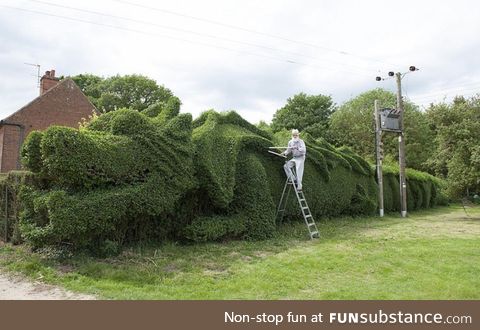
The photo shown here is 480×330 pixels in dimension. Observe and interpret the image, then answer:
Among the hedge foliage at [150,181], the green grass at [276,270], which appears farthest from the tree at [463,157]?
the hedge foliage at [150,181]

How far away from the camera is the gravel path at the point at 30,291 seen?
19.6 feet

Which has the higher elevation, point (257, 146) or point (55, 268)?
point (257, 146)

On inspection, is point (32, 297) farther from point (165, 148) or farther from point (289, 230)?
point (289, 230)

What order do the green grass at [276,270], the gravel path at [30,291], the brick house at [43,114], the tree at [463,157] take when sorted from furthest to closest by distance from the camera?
the brick house at [43,114] → the tree at [463,157] → the green grass at [276,270] → the gravel path at [30,291]

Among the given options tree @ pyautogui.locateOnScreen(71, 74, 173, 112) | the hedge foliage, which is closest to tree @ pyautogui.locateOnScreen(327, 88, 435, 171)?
tree @ pyautogui.locateOnScreen(71, 74, 173, 112)

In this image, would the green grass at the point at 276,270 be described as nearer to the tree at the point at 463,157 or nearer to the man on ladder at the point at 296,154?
the man on ladder at the point at 296,154

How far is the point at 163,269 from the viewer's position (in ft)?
25.0

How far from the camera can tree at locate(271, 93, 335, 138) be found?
3975cm

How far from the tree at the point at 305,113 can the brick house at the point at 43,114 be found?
19.3 m

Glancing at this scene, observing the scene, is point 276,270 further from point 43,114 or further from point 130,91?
point 130,91

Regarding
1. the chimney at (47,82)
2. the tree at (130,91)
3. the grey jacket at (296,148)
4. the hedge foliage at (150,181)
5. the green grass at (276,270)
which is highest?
the tree at (130,91)

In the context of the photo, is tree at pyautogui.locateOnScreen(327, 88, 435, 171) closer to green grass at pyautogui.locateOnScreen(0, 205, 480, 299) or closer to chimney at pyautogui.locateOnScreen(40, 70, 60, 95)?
chimney at pyautogui.locateOnScreen(40, 70, 60, 95)
